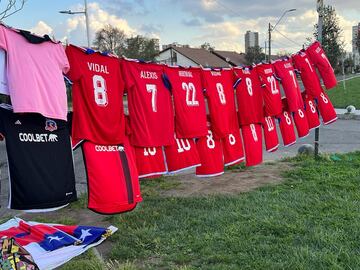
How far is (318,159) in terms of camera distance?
8.33m

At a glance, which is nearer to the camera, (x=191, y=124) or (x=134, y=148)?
(x=134, y=148)

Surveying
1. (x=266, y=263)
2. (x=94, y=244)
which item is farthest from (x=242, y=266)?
(x=94, y=244)

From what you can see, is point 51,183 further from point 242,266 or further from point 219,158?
point 219,158

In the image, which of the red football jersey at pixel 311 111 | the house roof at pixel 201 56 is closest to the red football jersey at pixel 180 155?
the red football jersey at pixel 311 111

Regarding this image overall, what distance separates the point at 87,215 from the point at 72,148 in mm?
1832

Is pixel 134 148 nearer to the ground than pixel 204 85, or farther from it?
nearer to the ground

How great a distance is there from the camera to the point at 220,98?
18.1 ft

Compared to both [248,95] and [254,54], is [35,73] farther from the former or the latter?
[254,54]

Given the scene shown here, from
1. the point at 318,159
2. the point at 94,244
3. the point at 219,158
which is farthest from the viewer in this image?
the point at 318,159

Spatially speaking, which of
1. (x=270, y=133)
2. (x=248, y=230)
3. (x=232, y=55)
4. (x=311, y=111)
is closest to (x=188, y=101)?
(x=248, y=230)

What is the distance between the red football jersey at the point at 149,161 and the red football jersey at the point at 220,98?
35.6 inches

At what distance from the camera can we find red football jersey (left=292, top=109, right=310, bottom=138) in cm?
712

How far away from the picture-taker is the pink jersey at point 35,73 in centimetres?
349

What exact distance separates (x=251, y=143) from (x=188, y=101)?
1468 mm
